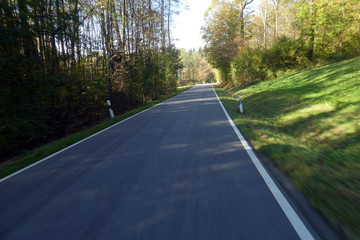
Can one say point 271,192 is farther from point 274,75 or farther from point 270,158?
point 274,75

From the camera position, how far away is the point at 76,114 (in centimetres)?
1003

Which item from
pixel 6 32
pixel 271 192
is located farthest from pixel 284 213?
pixel 6 32

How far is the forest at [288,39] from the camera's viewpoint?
21.2 metres

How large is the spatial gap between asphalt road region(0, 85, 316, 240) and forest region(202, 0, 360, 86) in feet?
74.9

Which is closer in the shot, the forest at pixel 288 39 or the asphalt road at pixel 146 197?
the asphalt road at pixel 146 197

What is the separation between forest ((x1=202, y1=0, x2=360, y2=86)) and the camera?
69.7 ft

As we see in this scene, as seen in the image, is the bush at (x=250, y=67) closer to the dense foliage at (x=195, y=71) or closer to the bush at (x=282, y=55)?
the bush at (x=282, y=55)

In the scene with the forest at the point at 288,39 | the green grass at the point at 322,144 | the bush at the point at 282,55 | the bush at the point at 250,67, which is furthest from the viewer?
the bush at the point at 250,67

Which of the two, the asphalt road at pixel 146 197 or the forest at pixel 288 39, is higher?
the forest at pixel 288 39

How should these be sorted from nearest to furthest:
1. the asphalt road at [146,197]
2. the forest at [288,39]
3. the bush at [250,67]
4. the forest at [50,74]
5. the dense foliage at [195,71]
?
the asphalt road at [146,197], the forest at [50,74], the forest at [288,39], the bush at [250,67], the dense foliage at [195,71]

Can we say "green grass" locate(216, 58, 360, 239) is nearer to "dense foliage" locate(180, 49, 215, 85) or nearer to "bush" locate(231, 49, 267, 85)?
"bush" locate(231, 49, 267, 85)

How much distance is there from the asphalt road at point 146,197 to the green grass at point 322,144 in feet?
1.86

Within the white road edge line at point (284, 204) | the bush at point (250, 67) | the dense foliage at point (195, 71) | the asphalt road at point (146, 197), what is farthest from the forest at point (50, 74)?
the dense foliage at point (195, 71)

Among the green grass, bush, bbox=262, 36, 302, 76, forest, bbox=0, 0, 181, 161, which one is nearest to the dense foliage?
bush, bbox=262, 36, 302, 76
